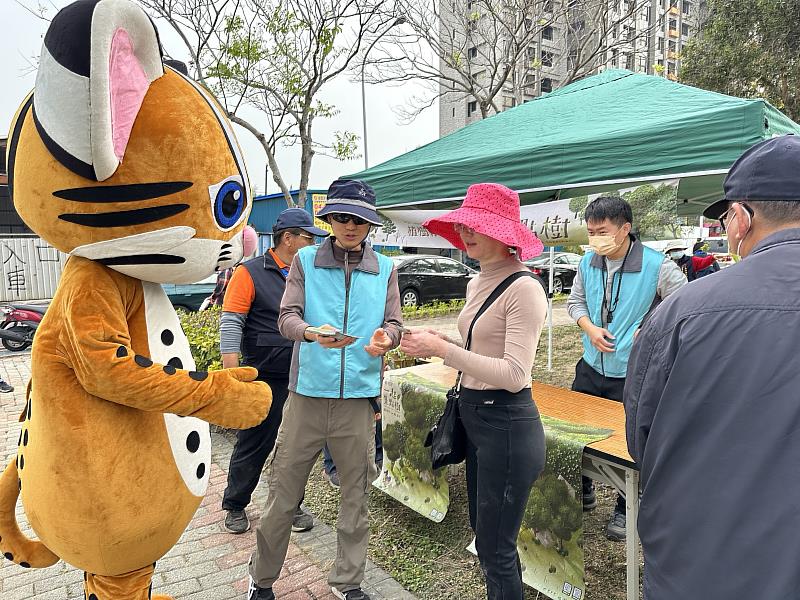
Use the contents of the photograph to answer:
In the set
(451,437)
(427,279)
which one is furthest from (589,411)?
(427,279)

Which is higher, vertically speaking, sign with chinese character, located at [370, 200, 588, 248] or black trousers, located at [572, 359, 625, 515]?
sign with chinese character, located at [370, 200, 588, 248]

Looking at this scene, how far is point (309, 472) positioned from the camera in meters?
2.54

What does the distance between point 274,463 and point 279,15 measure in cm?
1148

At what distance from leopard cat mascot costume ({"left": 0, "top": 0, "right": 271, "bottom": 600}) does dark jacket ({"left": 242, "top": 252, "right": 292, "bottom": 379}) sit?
140 centimetres

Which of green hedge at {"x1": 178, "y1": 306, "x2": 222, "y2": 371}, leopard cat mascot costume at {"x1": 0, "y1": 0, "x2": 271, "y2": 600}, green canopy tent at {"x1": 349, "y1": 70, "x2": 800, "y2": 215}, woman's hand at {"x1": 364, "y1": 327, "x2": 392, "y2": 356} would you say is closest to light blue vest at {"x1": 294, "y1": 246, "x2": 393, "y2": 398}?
woman's hand at {"x1": 364, "y1": 327, "x2": 392, "y2": 356}

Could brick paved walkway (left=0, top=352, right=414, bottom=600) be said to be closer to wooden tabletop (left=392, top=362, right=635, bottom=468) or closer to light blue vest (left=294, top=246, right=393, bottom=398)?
light blue vest (left=294, top=246, right=393, bottom=398)

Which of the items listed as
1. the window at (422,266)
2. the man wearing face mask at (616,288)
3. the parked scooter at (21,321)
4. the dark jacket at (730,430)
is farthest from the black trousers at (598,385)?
the window at (422,266)

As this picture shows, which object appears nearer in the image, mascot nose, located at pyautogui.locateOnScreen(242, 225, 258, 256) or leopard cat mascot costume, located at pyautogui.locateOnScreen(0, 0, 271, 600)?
leopard cat mascot costume, located at pyautogui.locateOnScreen(0, 0, 271, 600)

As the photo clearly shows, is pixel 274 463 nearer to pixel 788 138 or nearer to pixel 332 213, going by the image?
pixel 332 213

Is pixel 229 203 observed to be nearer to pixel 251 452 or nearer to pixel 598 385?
pixel 251 452

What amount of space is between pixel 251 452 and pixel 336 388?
1.13 m

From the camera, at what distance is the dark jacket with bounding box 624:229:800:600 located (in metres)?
1.10

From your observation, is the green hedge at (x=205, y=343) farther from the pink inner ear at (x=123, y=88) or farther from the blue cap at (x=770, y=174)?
the blue cap at (x=770, y=174)

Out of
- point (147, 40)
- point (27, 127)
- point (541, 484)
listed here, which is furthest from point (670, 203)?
point (27, 127)
